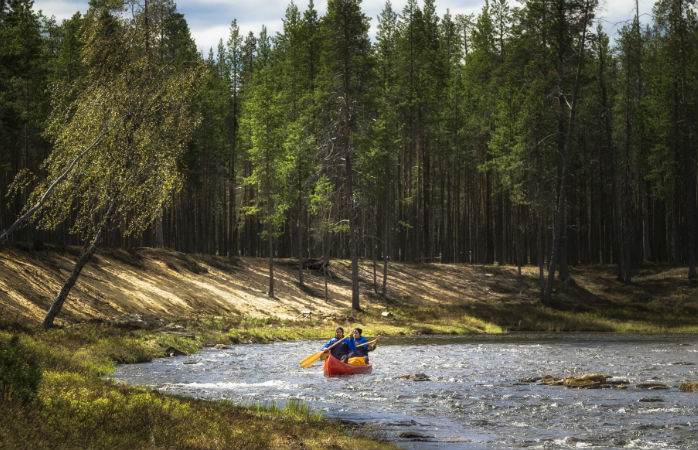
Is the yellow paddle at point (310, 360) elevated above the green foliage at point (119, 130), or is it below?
below

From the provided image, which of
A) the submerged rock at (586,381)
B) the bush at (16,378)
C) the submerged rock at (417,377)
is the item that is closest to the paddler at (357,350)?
the submerged rock at (417,377)

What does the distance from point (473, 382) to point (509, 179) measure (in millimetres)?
28241

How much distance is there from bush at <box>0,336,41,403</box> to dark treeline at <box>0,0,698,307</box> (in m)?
23.7

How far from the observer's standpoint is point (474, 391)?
18.0 meters

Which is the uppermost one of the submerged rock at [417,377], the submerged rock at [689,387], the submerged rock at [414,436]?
the submerged rock at [414,436]

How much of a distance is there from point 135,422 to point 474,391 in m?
10.3

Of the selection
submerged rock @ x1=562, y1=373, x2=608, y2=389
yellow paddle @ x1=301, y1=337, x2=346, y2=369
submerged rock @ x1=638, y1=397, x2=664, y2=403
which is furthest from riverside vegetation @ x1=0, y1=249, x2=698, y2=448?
submerged rock @ x1=562, y1=373, x2=608, y2=389

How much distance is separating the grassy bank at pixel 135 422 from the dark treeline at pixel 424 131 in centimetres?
2229

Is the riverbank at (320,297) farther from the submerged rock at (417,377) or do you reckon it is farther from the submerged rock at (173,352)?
the submerged rock at (417,377)

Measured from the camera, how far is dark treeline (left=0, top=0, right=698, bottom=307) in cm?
4125

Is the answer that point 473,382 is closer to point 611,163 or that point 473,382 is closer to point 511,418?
point 511,418

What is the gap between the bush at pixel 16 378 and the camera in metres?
9.91

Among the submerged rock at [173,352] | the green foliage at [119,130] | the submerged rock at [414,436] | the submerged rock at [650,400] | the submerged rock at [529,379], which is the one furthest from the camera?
the submerged rock at [173,352]

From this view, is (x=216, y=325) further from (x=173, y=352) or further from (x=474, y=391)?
(x=474, y=391)
